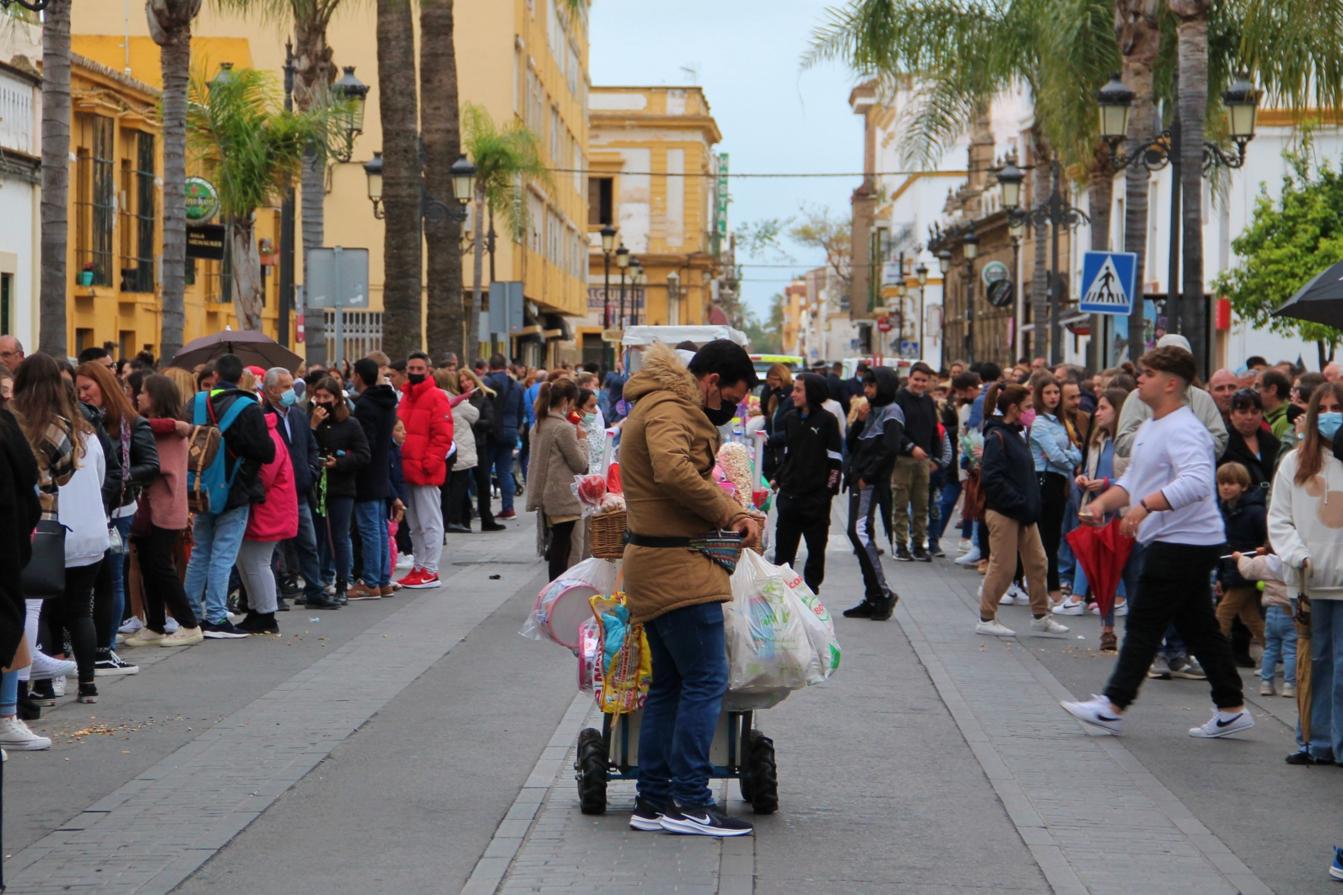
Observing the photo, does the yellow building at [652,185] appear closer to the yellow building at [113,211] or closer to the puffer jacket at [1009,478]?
the yellow building at [113,211]

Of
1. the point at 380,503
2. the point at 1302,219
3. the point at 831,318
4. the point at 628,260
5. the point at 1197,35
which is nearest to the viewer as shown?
the point at 380,503

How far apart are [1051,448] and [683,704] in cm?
863

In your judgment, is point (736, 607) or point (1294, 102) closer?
point (736, 607)

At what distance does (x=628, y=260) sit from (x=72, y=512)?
50.4m

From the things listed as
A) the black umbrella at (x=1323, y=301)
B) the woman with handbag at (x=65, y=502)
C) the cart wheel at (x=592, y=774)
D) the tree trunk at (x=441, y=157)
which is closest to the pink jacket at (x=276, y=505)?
the woman with handbag at (x=65, y=502)

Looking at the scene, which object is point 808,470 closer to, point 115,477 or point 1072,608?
point 1072,608

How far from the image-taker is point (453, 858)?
23.7 feet

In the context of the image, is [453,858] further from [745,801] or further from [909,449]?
[909,449]

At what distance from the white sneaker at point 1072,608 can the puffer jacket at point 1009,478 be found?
185 cm

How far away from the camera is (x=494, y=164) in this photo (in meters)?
46.4

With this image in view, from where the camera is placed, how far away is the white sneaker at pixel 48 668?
10547mm

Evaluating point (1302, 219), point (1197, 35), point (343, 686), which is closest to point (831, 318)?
point (1302, 219)

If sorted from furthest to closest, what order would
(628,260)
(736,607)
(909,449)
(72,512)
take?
(628,260) < (909,449) < (72,512) < (736,607)

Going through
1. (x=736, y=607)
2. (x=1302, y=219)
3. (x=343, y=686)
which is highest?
(x=1302, y=219)
